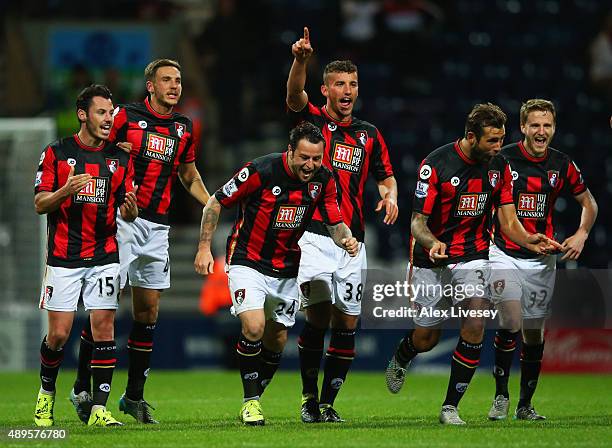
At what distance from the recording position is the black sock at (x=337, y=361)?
8703mm

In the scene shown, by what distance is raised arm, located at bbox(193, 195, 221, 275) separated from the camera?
7.95m

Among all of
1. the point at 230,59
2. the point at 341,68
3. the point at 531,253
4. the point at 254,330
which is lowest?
the point at 254,330

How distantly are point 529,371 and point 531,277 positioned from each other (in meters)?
0.68

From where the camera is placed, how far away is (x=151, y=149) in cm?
894

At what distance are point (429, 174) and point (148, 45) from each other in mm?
9845

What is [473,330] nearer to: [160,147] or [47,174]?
[160,147]

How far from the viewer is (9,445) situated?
7148 mm

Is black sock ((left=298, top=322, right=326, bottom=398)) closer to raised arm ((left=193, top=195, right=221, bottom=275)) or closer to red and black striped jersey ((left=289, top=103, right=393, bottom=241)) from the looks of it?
red and black striped jersey ((left=289, top=103, right=393, bottom=241))

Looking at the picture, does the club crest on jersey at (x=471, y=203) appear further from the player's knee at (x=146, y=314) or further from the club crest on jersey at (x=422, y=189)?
the player's knee at (x=146, y=314)

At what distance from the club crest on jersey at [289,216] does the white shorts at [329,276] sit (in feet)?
1.17

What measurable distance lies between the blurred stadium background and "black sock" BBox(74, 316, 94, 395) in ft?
19.7

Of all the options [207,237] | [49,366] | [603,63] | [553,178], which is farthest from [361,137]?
[603,63]

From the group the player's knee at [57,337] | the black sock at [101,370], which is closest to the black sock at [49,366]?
the player's knee at [57,337]

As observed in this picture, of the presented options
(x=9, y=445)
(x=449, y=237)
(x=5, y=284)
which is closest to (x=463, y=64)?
(x=5, y=284)
